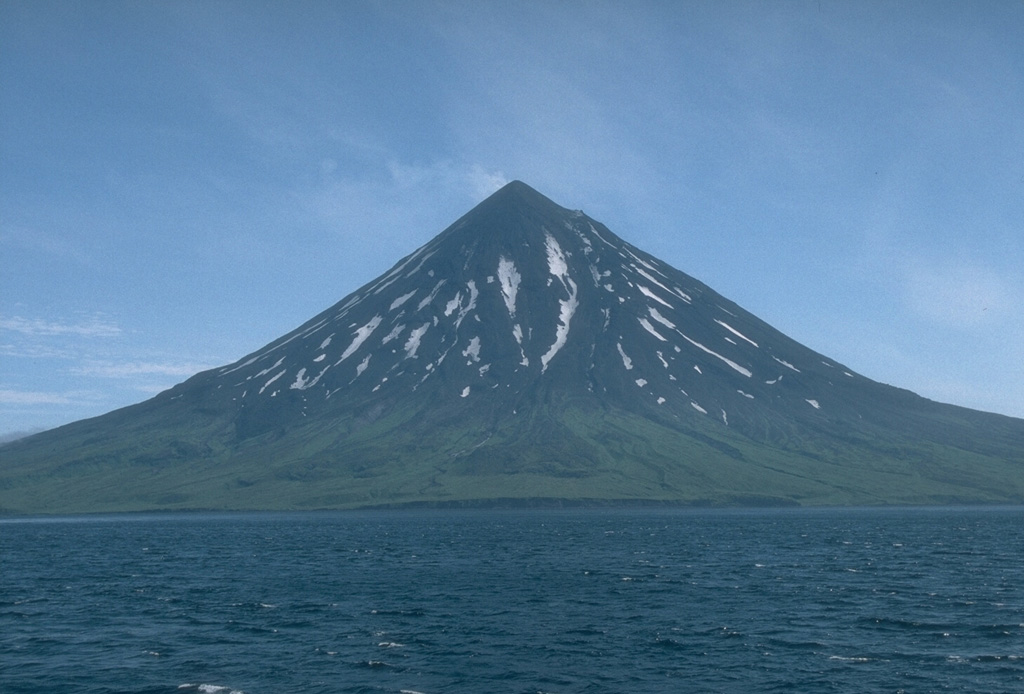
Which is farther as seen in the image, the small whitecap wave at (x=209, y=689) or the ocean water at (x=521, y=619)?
the ocean water at (x=521, y=619)

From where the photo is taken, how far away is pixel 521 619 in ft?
181

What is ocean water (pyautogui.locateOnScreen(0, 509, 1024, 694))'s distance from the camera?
4084cm

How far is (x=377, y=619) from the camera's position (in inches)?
2181

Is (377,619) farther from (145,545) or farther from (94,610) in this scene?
(145,545)

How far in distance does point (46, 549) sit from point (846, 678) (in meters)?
104

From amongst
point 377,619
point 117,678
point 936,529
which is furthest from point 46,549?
point 936,529

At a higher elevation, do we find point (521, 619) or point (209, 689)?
point (521, 619)

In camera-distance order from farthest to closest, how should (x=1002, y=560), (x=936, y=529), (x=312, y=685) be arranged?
(x=936, y=529) → (x=1002, y=560) → (x=312, y=685)

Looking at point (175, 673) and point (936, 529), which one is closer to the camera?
point (175, 673)

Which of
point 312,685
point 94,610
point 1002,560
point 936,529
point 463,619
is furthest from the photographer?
point 936,529

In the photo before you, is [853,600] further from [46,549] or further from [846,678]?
[46,549]

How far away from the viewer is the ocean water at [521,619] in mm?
40844

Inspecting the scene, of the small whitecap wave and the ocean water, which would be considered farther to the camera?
the ocean water

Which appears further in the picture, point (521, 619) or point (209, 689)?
point (521, 619)
